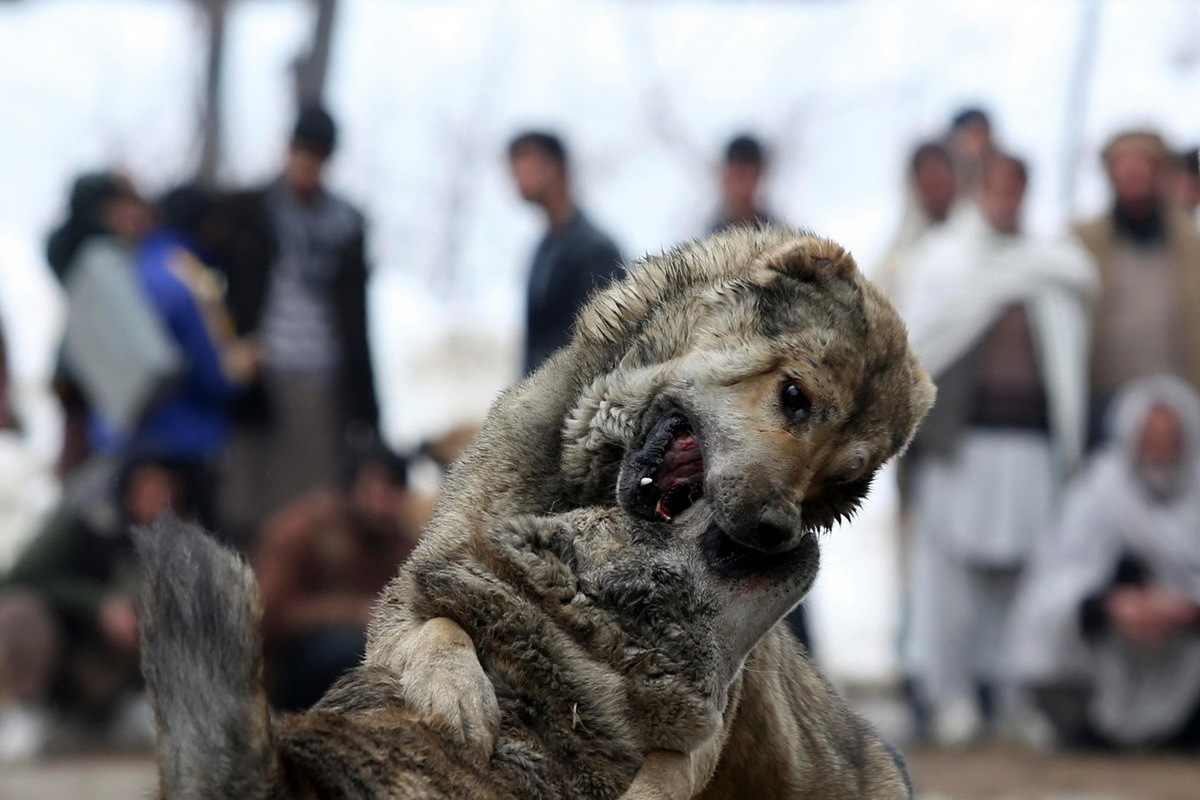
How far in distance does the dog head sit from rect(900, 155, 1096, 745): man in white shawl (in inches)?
219

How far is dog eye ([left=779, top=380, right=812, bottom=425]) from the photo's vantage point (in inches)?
142

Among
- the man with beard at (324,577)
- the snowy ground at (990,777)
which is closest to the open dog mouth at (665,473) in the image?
the snowy ground at (990,777)

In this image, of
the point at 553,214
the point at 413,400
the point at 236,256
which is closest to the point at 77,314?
the point at 236,256

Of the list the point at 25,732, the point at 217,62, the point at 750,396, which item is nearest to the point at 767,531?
the point at 750,396

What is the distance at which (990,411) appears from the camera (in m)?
9.52

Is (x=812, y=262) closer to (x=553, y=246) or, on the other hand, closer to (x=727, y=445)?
(x=727, y=445)

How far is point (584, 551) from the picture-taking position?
11.0 feet

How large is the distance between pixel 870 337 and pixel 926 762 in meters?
5.55

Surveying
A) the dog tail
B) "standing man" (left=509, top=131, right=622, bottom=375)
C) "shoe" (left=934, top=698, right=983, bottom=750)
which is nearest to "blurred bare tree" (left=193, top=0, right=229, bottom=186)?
"standing man" (left=509, top=131, right=622, bottom=375)

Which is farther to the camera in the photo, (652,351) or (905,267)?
(905,267)

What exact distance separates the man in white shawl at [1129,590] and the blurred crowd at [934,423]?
0.01 m

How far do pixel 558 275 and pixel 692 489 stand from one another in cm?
473

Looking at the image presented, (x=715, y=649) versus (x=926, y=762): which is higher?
(x=715, y=649)

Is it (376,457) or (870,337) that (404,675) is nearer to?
(870,337)
